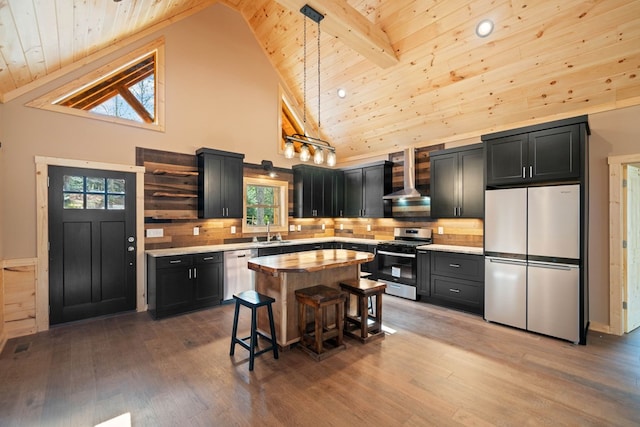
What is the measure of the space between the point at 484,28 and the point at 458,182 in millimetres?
2113

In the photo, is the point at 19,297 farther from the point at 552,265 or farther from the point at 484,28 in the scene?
the point at 484,28

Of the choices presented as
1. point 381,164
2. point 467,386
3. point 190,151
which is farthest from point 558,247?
point 190,151

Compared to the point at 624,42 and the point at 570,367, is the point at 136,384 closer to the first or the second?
the point at 570,367

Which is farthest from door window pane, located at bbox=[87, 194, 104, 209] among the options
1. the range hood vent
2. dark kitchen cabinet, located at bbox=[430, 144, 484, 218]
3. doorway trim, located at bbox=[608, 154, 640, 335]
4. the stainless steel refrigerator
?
doorway trim, located at bbox=[608, 154, 640, 335]

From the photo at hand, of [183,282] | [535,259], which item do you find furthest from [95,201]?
[535,259]

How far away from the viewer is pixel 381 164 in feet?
19.4

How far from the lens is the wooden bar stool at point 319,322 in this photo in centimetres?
292

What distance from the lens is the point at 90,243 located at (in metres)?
3.87

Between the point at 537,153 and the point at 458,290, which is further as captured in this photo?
the point at 458,290

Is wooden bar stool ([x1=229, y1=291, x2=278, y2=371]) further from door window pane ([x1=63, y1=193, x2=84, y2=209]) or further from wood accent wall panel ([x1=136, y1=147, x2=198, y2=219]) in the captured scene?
door window pane ([x1=63, y1=193, x2=84, y2=209])

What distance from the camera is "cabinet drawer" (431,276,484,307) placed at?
4152mm

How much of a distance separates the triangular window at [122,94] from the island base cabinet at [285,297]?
3.14m

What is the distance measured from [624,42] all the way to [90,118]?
6.43 meters

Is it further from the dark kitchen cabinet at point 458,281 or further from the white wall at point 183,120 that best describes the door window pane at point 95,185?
the dark kitchen cabinet at point 458,281
